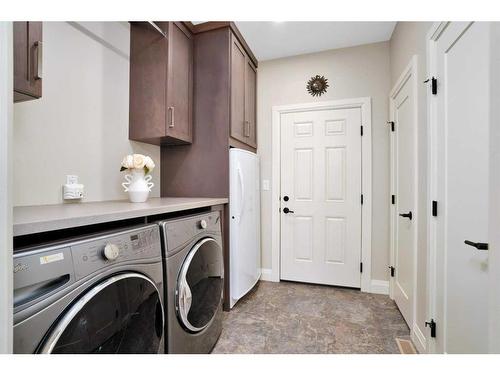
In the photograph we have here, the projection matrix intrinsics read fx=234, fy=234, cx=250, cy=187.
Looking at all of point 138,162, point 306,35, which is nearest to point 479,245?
point 138,162

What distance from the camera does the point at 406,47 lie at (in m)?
1.87

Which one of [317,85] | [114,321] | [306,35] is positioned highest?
[306,35]

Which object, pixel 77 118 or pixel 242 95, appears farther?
pixel 242 95

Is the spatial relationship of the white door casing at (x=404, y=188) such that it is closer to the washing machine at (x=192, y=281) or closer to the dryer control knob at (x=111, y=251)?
the washing machine at (x=192, y=281)

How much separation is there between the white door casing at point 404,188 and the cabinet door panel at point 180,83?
1.75m

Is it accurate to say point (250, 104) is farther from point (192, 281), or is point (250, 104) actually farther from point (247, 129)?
point (192, 281)

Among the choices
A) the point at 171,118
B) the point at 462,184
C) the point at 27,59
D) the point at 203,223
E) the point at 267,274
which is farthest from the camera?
the point at 267,274

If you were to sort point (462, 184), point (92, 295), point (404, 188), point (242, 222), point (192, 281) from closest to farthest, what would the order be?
point (92, 295), point (462, 184), point (192, 281), point (404, 188), point (242, 222)

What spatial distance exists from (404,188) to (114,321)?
213cm

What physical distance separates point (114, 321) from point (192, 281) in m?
0.50

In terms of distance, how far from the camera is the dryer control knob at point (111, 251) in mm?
821

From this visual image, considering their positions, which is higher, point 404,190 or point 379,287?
point 404,190

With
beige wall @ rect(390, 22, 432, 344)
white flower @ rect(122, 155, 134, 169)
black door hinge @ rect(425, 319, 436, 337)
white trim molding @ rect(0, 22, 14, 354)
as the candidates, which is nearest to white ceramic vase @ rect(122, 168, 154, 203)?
white flower @ rect(122, 155, 134, 169)

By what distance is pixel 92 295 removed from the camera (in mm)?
761
